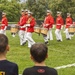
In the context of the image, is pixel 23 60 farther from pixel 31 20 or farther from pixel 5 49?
pixel 5 49

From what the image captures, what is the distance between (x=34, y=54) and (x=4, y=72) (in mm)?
443

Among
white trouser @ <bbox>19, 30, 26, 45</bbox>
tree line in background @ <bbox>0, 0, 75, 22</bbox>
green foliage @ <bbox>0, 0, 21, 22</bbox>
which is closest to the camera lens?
white trouser @ <bbox>19, 30, 26, 45</bbox>

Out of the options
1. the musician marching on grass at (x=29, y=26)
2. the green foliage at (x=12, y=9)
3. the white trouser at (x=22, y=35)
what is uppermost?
the musician marching on grass at (x=29, y=26)

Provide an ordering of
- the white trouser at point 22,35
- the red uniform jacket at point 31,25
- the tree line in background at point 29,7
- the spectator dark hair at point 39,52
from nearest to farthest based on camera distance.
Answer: the spectator dark hair at point 39,52 < the red uniform jacket at point 31,25 < the white trouser at point 22,35 < the tree line in background at point 29,7

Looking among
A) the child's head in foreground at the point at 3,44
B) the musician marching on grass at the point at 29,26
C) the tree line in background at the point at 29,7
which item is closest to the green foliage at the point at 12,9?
the tree line in background at the point at 29,7

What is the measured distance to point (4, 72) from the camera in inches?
162

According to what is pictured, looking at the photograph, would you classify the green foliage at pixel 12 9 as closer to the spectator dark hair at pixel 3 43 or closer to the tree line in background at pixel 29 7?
the tree line in background at pixel 29 7

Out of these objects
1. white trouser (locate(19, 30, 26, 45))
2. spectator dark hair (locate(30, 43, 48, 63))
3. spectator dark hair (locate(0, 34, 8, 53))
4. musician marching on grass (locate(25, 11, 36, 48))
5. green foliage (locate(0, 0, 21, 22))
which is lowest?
green foliage (locate(0, 0, 21, 22))

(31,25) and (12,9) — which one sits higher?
(31,25)

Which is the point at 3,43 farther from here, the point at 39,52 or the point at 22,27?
the point at 22,27

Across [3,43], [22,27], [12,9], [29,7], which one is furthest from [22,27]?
[12,9]

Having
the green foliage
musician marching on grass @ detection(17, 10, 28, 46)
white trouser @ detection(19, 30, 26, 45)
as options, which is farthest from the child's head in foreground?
the green foliage

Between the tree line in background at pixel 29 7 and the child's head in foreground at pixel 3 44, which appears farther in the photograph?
the tree line in background at pixel 29 7

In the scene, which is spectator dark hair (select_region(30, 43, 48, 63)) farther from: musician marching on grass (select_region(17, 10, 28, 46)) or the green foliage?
the green foliage
